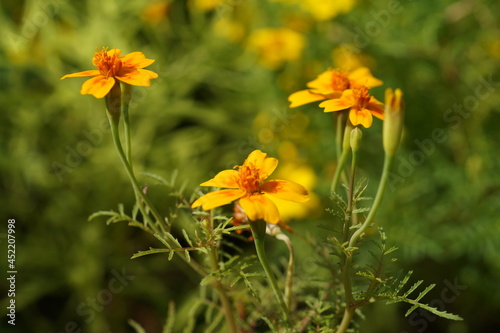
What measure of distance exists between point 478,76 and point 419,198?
20.6 inches

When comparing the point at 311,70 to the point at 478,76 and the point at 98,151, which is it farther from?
the point at 98,151

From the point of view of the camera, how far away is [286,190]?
0.66 metres

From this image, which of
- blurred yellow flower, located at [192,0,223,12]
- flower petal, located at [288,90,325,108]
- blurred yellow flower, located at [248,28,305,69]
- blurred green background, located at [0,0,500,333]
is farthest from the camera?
blurred yellow flower, located at [192,0,223,12]

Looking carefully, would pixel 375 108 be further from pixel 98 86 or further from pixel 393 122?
pixel 98 86

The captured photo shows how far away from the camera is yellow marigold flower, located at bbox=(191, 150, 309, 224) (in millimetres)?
610

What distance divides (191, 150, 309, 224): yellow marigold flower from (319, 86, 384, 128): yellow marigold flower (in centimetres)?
12

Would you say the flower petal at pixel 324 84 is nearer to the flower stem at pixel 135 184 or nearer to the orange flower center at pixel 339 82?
the orange flower center at pixel 339 82

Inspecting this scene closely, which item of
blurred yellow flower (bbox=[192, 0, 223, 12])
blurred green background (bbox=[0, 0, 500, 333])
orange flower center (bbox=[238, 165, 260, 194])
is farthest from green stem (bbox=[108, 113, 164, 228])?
blurred yellow flower (bbox=[192, 0, 223, 12])

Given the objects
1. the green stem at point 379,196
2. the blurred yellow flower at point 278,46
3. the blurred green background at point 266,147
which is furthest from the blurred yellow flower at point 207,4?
the green stem at point 379,196

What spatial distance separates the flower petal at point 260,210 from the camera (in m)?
0.60

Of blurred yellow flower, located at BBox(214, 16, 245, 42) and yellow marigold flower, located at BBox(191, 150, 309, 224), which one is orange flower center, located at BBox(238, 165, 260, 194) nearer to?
yellow marigold flower, located at BBox(191, 150, 309, 224)

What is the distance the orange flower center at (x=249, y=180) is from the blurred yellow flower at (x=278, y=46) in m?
1.56

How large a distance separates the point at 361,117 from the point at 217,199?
0.23m

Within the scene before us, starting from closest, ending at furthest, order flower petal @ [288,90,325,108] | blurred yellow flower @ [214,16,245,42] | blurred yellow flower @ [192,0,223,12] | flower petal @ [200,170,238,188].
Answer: flower petal @ [200,170,238,188], flower petal @ [288,90,325,108], blurred yellow flower @ [192,0,223,12], blurred yellow flower @ [214,16,245,42]
